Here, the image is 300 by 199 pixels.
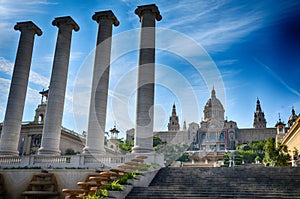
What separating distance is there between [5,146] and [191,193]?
2456cm

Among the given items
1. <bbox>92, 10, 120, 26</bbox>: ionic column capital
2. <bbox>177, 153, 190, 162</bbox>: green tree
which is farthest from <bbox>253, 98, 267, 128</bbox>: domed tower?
<bbox>92, 10, 120, 26</bbox>: ionic column capital

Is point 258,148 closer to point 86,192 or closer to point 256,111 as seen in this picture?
point 256,111

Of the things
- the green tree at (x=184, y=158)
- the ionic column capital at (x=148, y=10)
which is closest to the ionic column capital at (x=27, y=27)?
the ionic column capital at (x=148, y=10)

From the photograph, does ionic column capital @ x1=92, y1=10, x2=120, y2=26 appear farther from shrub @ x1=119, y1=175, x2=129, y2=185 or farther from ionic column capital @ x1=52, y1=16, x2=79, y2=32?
→ shrub @ x1=119, y1=175, x2=129, y2=185

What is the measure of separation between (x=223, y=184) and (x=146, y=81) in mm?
14612

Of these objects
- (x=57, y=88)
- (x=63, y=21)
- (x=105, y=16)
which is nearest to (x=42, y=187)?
(x=57, y=88)

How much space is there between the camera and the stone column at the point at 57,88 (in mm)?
34791

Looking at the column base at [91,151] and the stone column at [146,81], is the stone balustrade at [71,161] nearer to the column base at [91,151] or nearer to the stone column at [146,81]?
the column base at [91,151]

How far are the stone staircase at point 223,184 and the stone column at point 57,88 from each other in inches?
554

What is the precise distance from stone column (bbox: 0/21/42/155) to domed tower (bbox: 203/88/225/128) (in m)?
135

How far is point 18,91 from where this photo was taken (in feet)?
125

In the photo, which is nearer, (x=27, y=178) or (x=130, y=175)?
(x=130, y=175)

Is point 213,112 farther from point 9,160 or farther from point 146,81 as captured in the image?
point 9,160

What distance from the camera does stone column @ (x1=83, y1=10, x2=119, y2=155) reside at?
33344mm
